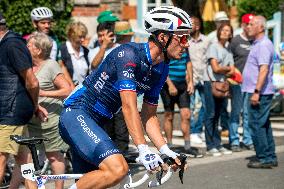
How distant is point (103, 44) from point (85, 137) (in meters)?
4.37

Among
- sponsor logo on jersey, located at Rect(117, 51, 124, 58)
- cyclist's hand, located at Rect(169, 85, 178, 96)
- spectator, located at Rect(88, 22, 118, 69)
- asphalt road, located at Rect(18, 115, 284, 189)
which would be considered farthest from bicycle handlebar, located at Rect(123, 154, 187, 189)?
cyclist's hand, located at Rect(169, 85, 178, 96)

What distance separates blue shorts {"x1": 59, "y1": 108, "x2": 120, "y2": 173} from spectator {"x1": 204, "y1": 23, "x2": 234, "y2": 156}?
5455mm

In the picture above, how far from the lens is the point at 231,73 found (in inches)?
483

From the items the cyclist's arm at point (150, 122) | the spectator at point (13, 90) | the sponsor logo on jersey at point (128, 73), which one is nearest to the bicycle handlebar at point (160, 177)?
the cyclist's arm at point (150, 122)

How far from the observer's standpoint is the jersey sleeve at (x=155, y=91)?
662cm

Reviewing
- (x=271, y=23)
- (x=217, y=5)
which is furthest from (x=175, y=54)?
(x=217, y=5)

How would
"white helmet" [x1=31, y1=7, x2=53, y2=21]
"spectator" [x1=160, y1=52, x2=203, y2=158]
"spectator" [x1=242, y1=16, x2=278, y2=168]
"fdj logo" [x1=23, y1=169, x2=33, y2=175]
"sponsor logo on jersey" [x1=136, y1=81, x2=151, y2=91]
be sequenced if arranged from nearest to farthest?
"sponsor logo on jersey" [x1=136, y1=81, x2=151, y2=91] < "fdj logo" [x1=23, y1=169, x2=33, y2=175] < "white helmet" [x1=31, y1=7, x2=53, y2=21] < "spectator" [x1=242, y1=16, x2=278, y2=168] < "spectator" [x1=160, y1=52, x2=203, y2=158]

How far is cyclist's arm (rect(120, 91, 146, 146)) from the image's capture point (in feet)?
20.1

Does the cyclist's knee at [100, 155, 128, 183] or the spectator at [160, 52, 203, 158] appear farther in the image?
the spectator at [160, 52, 203, 158]

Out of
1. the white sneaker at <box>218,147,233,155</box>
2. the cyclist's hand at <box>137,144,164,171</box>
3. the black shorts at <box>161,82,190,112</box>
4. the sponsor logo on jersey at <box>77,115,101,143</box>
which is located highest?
the sponsor logo on jersey at <box>77,115,101,143</box>

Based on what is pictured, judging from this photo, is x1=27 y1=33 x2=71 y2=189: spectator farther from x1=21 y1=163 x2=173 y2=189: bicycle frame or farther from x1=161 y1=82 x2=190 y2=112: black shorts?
x1=161 y1=82 x2=190 y2=112: black shorts

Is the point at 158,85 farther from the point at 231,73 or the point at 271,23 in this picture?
the point at 271,23

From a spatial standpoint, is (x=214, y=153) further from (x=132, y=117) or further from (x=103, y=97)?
(x=132, y=117)

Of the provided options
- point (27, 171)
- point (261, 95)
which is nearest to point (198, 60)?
point (261, 95)
